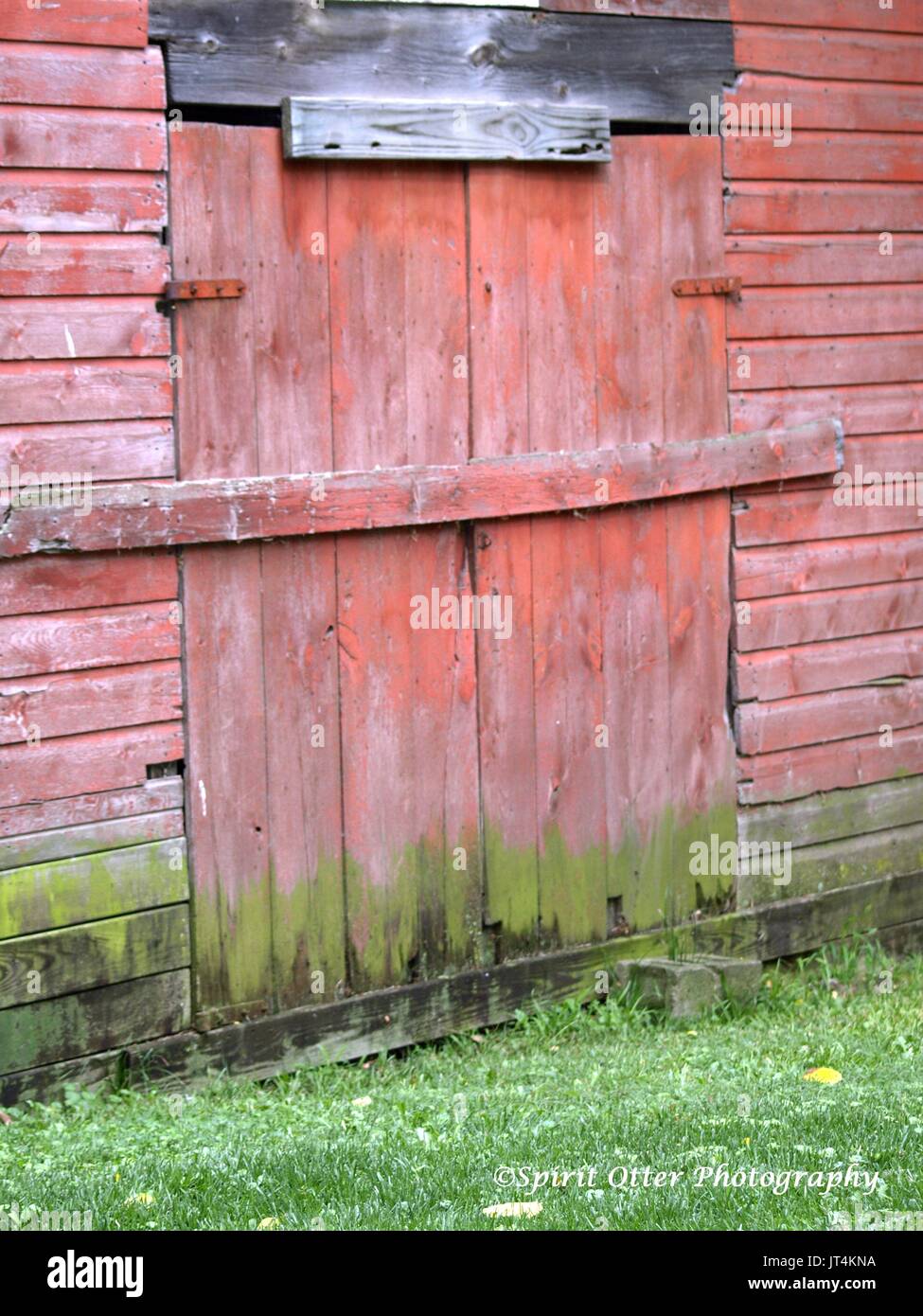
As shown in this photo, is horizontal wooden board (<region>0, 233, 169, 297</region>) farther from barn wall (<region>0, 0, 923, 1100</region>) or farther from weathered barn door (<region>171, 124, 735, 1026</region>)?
weathered barn door (<region>171, 124, 735, 1026</region>)

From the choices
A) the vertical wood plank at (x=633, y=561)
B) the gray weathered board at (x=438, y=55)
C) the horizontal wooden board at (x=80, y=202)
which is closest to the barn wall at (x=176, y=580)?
the horizontal wooden board at (x=80, y=202)

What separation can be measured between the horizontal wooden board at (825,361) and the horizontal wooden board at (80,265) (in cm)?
257

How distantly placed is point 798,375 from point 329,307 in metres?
2.27

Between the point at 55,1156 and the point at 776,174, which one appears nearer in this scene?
the point at 55,1156

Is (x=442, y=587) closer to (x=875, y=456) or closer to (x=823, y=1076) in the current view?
(x=823, y=1076)

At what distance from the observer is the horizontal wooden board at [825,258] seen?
723cm

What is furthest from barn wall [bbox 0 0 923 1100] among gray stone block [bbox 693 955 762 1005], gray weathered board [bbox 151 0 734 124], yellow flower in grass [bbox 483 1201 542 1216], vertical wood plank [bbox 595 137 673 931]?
yellow flower in grass [bbox 483 1201 542 1216]

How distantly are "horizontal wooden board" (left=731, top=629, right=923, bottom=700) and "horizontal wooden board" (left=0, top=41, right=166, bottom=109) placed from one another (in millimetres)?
3323

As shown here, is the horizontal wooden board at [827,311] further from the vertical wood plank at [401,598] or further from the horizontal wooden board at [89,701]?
the horizontal wooden board at [89,701]

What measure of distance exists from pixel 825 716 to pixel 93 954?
348 cm

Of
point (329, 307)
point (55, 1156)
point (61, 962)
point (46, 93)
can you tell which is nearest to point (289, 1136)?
point (55, 1156)

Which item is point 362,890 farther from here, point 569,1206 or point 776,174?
point 776,174

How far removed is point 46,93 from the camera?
5.56m

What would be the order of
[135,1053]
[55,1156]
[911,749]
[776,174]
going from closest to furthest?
[55,1156] < [135,1053] < [776,174] < [911,749]
